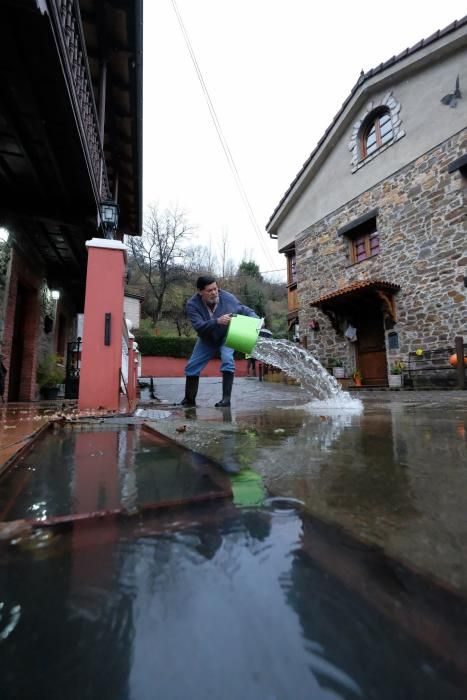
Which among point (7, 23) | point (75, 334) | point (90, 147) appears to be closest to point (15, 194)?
point (90, 147)

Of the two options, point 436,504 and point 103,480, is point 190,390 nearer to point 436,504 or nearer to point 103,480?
point 103,480

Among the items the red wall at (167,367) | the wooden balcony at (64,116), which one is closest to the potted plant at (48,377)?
the wooden balcony at (64,116)

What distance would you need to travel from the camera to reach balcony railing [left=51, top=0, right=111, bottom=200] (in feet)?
9.84

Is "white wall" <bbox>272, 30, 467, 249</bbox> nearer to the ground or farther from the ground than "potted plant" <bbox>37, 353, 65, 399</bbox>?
farther from the ground

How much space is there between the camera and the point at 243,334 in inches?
122

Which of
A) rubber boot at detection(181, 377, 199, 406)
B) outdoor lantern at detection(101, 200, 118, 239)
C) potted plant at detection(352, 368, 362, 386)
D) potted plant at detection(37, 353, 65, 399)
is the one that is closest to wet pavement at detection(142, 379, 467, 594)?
rubber boot at detection(181, 377, 199, 406)

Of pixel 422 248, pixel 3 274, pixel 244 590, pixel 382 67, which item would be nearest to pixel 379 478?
pixel 244 590

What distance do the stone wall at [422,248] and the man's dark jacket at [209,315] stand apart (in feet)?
20.5

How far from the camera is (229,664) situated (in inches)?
13.3

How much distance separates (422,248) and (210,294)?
285 inches

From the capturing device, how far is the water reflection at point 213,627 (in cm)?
32

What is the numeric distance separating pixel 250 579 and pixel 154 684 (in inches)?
7.7

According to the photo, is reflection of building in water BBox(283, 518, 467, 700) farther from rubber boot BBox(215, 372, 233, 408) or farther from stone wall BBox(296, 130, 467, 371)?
stone wall BBox(296, 130, 467, 371)

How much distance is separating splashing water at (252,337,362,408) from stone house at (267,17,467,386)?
5.08 meters
